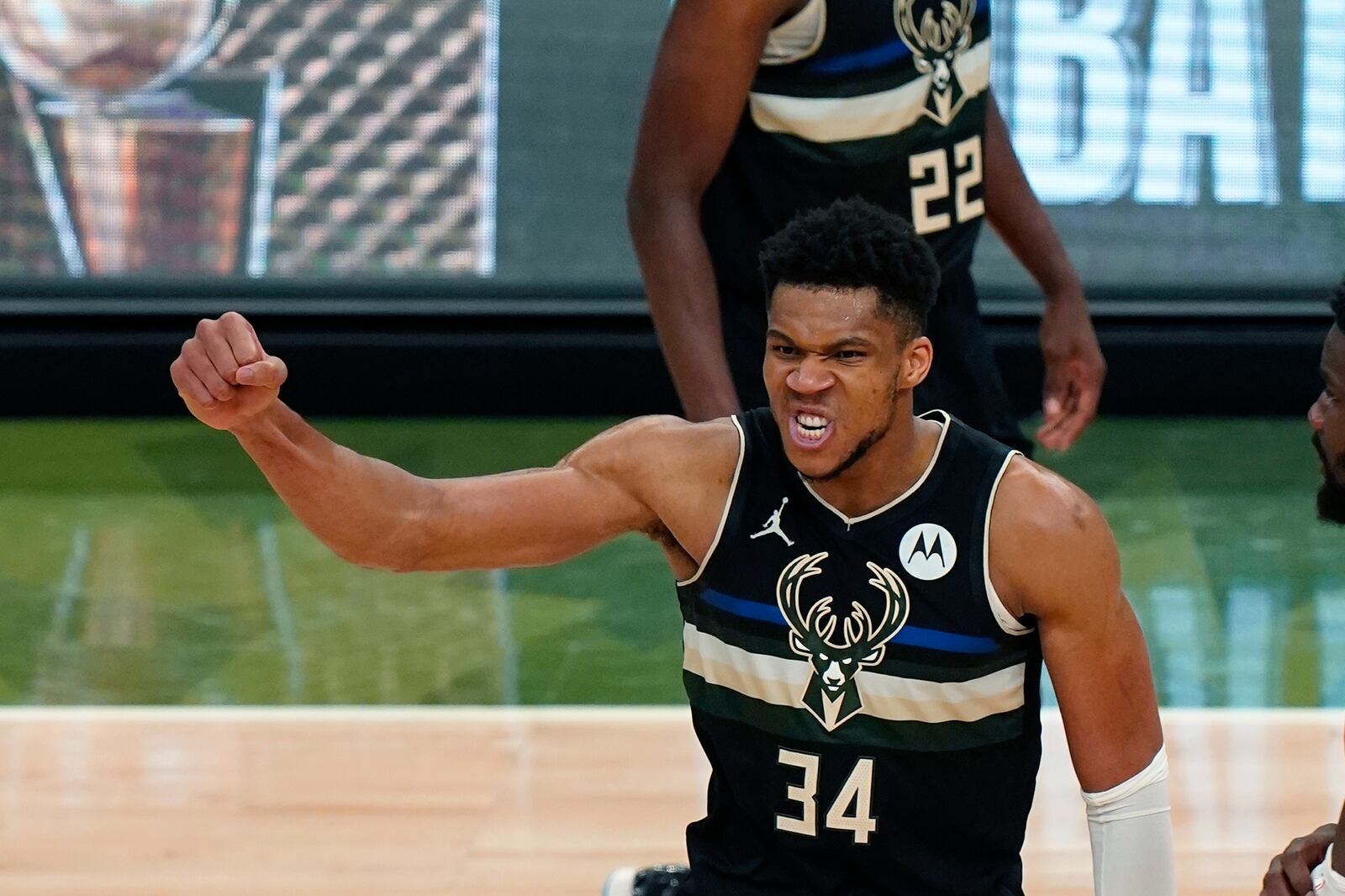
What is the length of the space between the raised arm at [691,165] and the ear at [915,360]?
0.47m

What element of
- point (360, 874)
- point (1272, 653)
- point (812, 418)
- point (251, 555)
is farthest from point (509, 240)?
point (812, 418)

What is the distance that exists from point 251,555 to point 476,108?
1863 millimetres

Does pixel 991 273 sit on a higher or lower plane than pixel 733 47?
lower

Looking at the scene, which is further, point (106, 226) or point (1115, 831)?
point (106, 226)

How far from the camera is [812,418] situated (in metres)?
2.01

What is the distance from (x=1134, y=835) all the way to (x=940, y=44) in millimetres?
1198

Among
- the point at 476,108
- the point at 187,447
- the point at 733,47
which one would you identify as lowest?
the point at 187,447

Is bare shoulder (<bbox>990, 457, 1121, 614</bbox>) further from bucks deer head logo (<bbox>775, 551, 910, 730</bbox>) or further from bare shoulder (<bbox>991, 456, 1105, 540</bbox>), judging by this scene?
bucks deer head logo (<bbox>775, 551, 910, 730</bbox>)

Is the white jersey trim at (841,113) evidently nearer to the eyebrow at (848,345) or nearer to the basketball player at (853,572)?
the basketball player at (853,572)

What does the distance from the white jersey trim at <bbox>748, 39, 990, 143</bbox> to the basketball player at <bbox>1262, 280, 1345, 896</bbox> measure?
0.79 m

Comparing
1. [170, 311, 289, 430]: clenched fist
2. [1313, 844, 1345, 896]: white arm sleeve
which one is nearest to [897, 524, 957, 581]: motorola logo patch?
[1313, 844, 1345, 896]: white arm sleeve

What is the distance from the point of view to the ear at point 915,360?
6.69 ft

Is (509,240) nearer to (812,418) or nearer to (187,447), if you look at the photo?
(187,447)

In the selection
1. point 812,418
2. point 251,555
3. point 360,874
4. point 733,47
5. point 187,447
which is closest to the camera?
point 812,418
